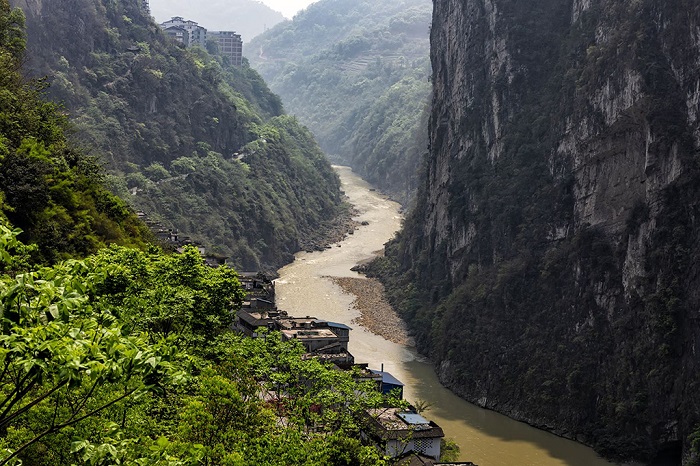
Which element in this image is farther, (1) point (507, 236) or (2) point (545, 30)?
(2) point (545, 30)

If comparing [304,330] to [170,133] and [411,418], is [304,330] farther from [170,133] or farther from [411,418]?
[170,133]

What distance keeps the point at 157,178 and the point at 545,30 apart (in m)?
41.7

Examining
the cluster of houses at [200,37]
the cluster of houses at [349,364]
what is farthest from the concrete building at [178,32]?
the cluster of houses at [349,364]

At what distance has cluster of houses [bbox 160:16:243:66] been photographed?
5089 inches

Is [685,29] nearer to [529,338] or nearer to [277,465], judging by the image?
[529,338]

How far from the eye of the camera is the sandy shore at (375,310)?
67044mm

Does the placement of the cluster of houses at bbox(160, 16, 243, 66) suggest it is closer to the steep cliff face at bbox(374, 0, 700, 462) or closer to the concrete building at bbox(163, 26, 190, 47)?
the concrete building at bbox(163, 26, 190, 47)

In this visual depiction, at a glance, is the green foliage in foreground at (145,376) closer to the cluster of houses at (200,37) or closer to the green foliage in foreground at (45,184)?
the green foliage in foreground at (45,184)

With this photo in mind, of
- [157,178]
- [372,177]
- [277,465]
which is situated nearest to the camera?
[277,465]

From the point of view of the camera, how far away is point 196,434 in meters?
19.0

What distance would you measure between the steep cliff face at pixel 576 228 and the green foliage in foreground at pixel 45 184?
25.3 meters

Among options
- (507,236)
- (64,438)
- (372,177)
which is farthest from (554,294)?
(372,177)

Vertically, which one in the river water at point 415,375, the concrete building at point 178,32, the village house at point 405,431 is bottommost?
the river water at point 415,375

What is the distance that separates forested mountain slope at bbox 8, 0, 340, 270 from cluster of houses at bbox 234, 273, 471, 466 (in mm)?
20981
